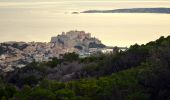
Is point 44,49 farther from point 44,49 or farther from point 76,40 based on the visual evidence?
point 76,40

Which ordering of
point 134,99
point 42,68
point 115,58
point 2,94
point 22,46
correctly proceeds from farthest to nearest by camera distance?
1. point 22,46
2. point 42,68
3. point 115,58
4. point 2,94
5. point 134,99

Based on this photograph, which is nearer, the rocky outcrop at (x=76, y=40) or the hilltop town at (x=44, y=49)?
the hilltop town at (x=44, y=49)

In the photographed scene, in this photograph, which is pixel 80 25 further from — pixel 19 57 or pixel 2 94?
pixel 2 94

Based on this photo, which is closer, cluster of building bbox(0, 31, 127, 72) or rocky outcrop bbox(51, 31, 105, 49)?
cluster of building bbox(0, 31, 127, 72)

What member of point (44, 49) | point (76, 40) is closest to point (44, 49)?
point (44, 49)

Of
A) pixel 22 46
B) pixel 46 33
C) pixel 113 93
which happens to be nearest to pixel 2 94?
pixel 113 93

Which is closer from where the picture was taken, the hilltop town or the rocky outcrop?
the hilltop town
